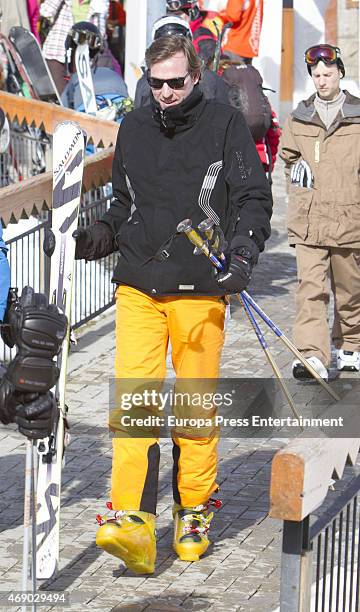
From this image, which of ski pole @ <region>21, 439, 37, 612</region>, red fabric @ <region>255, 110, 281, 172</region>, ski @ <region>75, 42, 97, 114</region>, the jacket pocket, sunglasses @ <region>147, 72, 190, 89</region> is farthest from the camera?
ski @ <region>75, 42, 97, 114</region>

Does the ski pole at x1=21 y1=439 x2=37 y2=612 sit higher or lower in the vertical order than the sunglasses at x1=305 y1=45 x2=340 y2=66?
lower

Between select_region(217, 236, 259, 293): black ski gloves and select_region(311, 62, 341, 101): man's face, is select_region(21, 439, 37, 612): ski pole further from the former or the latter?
select_region(311, 62, 341, 101): man's face

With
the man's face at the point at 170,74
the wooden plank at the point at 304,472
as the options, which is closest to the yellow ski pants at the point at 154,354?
the man's face at the point at 170,74

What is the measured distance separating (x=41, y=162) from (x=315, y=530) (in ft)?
32.1

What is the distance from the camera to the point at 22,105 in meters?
12.3

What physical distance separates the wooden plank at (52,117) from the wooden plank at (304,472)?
6.61 m

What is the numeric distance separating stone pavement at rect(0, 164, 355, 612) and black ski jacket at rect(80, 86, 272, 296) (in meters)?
1.15

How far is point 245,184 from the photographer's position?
20.8 feet

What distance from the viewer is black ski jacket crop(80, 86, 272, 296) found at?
20.8 feet

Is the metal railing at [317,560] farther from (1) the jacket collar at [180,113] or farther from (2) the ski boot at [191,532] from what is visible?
(1) the jacket collar at [180,113]

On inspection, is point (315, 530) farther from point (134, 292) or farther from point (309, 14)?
point (309, 14)

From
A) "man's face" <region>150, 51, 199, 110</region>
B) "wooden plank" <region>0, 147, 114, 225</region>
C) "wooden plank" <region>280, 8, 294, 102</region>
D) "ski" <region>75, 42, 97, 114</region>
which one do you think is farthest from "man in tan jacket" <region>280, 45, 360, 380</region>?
"wooden plank" <region>280, 8, 294, 102</region>

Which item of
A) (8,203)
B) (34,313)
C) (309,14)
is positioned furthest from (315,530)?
(309,14)

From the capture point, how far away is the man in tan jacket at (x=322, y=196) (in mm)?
9203
